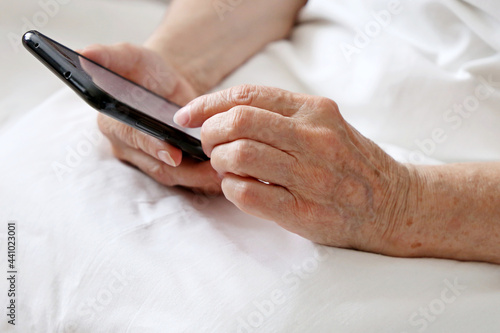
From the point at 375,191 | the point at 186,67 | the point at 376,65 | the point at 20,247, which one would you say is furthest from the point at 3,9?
the point at 375,191

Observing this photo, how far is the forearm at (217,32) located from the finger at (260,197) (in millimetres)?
429

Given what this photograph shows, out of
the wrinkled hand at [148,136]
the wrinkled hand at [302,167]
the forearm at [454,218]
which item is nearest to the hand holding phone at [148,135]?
the wrinkled hand at [148,136]

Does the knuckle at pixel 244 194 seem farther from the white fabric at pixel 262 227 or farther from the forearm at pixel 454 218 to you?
the forearm at pixel 454 218

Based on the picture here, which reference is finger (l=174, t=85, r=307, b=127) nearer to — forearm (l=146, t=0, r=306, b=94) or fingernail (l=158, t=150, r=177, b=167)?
fingernail (l=158, t=150, r=177, b=167)

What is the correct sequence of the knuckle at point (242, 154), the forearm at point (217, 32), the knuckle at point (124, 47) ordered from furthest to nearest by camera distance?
the forearm at point (217, 32), the knuckle at point (124, 47), the knuckle at point (242, 154)

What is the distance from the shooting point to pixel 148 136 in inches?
28.0

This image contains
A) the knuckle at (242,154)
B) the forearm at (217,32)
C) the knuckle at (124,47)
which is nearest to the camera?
the knuckle at (242,154)

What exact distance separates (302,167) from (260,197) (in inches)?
2.4

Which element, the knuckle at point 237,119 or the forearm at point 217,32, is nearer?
the knuckle at point 237,119

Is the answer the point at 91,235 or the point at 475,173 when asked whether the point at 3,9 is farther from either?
the point at 475,173

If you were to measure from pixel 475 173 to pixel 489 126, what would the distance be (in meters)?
0.13

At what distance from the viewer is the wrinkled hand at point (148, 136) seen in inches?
28.1

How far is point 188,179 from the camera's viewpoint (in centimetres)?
73

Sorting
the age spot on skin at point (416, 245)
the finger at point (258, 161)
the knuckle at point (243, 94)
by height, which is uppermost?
the knuckle at point (243, 94)
